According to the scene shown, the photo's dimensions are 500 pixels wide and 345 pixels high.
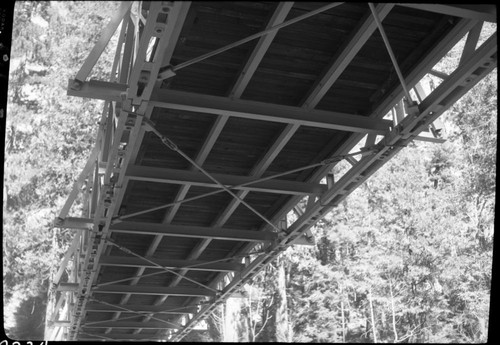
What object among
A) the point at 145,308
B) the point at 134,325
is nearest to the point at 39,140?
the point at 134,325

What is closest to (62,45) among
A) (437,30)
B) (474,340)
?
(474,340)

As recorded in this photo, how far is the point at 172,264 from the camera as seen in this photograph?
13953mm

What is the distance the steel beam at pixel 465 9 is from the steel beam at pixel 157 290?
35.1ft

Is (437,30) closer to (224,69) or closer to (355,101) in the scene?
(355,101)

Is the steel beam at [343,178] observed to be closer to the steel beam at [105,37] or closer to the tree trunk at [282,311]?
the steel beam at [105,37]

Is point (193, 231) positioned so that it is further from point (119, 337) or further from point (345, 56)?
point (119, 337)

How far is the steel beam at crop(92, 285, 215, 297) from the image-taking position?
15.4m

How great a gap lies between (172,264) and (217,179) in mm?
4488

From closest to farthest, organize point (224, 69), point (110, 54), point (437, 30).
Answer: point (437, 30), point (224, 69), point (110, 54)

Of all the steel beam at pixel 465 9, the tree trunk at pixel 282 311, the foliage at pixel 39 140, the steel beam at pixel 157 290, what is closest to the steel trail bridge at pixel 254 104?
the steel beam at pixel 465 9

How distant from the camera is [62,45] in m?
29.6

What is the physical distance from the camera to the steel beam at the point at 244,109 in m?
7.29

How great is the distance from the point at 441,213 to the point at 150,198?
2213 centimetres

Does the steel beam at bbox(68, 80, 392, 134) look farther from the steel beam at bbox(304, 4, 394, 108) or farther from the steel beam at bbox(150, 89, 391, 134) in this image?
the steel beam at bbox(304, 4, 394, 108)
